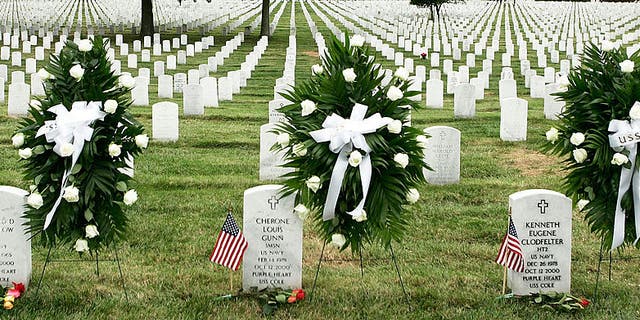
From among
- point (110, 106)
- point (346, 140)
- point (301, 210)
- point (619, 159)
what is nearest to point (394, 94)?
point (346, 140)

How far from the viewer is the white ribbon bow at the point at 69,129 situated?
6.71m

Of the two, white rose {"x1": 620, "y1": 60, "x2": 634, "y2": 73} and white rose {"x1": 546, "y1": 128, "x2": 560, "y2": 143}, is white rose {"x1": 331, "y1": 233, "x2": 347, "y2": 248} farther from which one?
white rose {"x1": 620, "y1": 60, "x2": 634, "y2": 73}

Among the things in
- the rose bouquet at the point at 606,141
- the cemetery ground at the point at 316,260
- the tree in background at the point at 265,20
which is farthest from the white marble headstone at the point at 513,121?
the tree in background at the point at 265,20

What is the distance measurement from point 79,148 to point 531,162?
302 inches

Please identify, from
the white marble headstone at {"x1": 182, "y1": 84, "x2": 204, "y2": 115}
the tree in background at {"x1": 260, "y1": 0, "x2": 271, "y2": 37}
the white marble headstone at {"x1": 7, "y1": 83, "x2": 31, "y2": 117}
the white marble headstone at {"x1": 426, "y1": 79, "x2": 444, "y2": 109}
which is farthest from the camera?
the tree in background at {"x1": 260, "y1": 0, "x2": 271, "y2": 37}

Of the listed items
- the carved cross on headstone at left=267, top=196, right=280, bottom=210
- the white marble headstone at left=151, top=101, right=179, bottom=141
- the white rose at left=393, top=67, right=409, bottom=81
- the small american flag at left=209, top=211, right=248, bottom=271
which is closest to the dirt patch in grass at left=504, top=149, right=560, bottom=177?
the white marble headstone at left=151, top=101, right=179, bottom=141

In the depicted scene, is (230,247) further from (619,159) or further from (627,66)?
(627,66)

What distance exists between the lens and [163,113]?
13.5 m

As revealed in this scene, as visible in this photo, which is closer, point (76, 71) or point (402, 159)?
point (402, 159)

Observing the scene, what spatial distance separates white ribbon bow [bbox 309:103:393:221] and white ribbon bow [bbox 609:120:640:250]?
1.77m

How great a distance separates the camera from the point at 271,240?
Answer: 7.05m

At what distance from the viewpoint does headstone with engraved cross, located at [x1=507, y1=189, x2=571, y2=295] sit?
6992mm

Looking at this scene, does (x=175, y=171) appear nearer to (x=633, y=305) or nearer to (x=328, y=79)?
(x=328, y=79)

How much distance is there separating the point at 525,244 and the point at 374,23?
35.2 m
